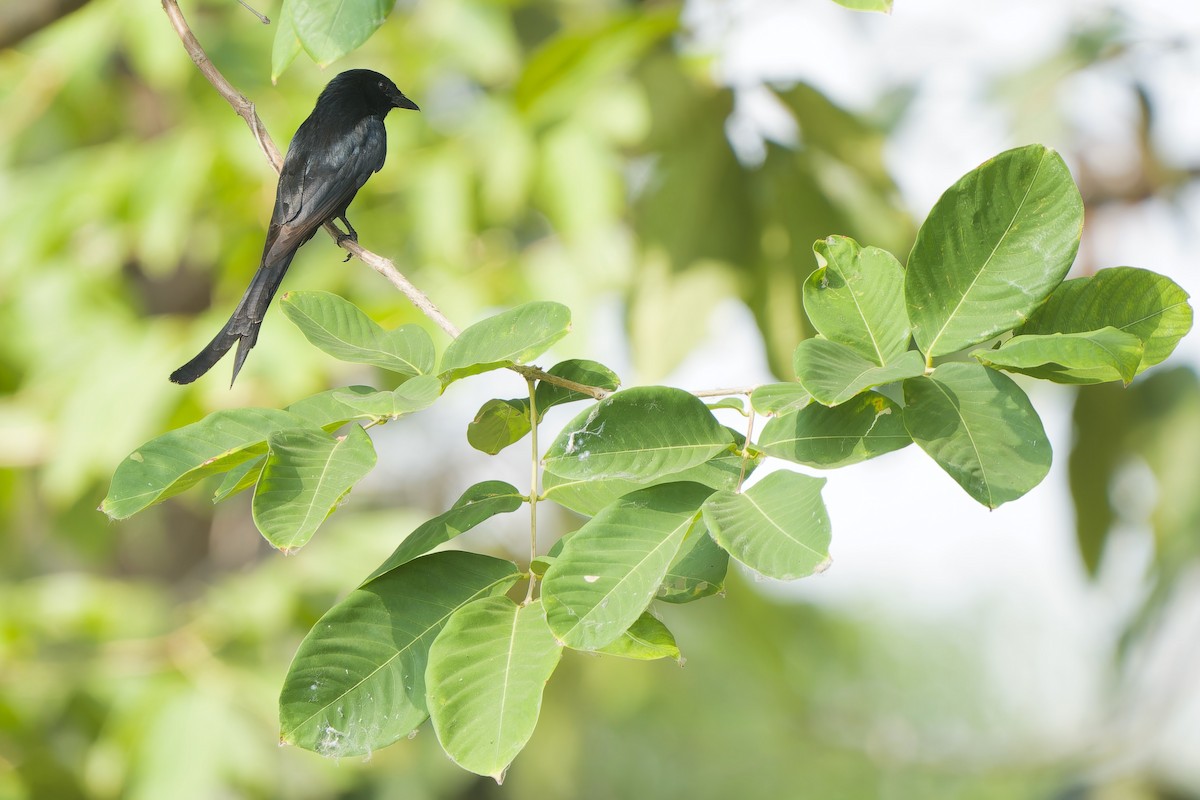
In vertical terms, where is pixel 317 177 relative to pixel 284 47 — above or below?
below

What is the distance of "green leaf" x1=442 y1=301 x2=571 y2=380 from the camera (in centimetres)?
76

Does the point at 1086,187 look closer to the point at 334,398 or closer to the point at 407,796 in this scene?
the point at 334,398

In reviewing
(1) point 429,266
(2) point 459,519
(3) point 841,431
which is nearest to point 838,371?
(3) point 841,431

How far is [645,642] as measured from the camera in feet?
2.34

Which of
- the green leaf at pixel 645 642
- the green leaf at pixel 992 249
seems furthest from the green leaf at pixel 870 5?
the green leaf at pixel 645 642

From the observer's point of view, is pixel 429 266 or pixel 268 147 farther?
pixel 429 266

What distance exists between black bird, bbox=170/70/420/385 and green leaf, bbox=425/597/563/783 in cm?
35

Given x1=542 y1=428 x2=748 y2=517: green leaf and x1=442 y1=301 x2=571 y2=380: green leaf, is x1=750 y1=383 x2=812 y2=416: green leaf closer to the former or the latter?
x1=542 y1=428 x2=748 y2=517: green leaf

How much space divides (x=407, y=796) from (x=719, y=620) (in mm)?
1629

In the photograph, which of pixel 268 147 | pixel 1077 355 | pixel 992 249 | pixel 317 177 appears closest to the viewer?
pixel 1077 355

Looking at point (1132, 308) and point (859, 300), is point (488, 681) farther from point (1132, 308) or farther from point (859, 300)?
point (1132, 308)

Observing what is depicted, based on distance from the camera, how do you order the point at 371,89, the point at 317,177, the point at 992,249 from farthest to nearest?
the point at 371,89, the point at 317,177, the point at 992,249

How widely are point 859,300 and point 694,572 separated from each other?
226mm

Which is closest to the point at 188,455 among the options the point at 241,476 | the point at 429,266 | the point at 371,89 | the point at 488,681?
the point at 241,476
